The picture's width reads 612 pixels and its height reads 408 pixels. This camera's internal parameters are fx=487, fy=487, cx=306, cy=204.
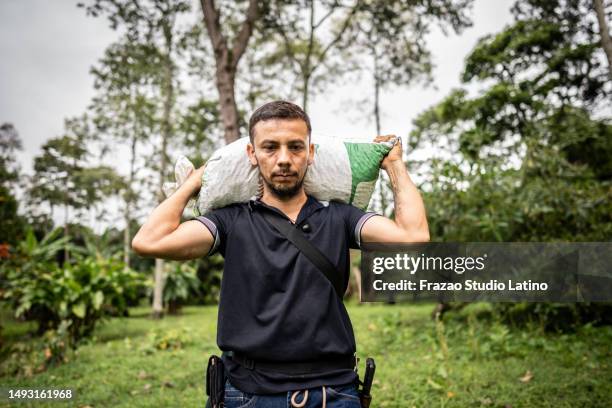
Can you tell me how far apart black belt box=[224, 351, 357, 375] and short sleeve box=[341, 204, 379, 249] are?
485 millimetres

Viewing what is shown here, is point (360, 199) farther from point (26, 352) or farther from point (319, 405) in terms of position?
point (26, 352)

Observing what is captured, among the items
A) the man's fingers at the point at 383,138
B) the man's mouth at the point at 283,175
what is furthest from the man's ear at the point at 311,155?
the man's fingers at the point at 383,138

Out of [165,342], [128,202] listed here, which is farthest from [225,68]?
[128,202]

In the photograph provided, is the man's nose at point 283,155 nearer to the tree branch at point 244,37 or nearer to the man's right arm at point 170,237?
the man's right arm at point 170,237

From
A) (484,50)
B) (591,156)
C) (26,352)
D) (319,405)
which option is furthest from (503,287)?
(484,50)

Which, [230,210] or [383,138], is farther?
[383,138]

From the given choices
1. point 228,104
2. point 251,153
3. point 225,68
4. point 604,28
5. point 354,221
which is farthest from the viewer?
point 225,68

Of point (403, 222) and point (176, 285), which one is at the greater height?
point (403, 222)

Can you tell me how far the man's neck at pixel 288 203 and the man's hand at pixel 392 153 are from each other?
437mm

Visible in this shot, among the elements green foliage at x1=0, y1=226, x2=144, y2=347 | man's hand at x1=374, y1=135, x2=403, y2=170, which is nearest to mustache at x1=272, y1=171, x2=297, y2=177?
man's hand at x1=374, y1=135, x2=403, y2=170

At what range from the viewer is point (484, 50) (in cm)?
1678

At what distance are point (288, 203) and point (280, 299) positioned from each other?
17.9 inches

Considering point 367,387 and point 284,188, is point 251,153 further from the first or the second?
point 367,387

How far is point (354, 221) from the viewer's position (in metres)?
2.11
